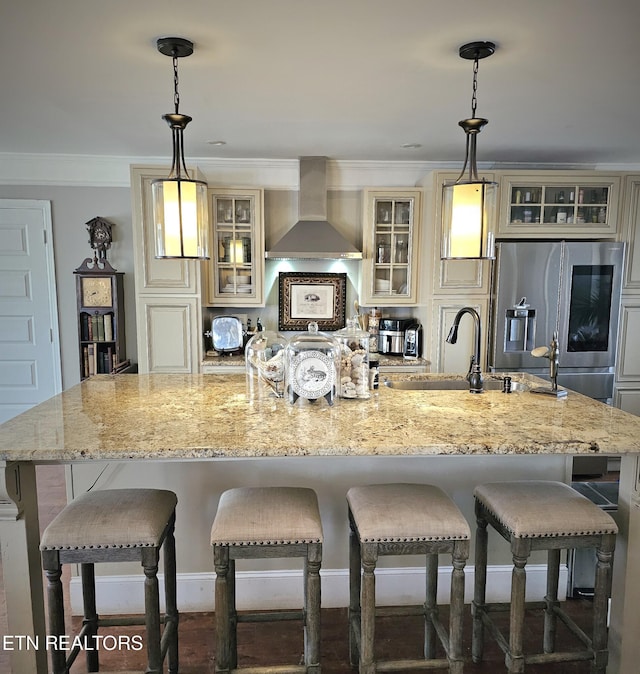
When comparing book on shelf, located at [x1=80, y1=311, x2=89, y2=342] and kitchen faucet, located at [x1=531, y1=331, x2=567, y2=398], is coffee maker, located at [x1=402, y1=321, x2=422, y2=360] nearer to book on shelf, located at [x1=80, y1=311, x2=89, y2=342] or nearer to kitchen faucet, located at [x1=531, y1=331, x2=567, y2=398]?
kitchen faucet, located at [x1=531, y1=331, x2=567, y2=398]

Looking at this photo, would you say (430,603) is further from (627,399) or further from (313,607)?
(627,399)

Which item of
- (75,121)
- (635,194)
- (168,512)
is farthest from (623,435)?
(75,121)

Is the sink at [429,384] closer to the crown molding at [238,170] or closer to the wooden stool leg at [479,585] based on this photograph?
the wooden stool leg at [479,585]

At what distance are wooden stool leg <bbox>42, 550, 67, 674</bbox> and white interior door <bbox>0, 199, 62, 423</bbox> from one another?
3342mm

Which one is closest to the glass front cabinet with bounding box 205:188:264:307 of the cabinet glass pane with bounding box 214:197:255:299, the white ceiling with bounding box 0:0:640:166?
the cabinet glass pane with bounding box 214:197:255:299

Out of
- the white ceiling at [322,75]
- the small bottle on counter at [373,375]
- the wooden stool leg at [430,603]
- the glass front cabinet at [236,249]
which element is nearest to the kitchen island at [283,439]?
the small bottle on counter at [373,375]

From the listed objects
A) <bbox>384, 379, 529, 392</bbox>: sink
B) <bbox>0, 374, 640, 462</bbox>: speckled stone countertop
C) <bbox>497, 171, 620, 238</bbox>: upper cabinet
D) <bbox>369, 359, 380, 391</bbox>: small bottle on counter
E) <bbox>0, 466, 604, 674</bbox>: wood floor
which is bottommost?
<bbox>0, 466, 604, 674</bbox>: wood floor

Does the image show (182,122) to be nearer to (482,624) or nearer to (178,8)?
(178,8)

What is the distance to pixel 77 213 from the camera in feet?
14.6

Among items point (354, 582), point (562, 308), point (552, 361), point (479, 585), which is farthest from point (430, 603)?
point (562, 308)

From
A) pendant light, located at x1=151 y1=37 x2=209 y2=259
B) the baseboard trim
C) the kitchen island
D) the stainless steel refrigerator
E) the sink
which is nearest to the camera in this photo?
the kitchen island

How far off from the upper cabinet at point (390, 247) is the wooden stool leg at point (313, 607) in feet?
9.65

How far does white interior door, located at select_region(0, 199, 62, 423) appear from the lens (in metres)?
4.43

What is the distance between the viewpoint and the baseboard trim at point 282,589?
2287 millimetres
